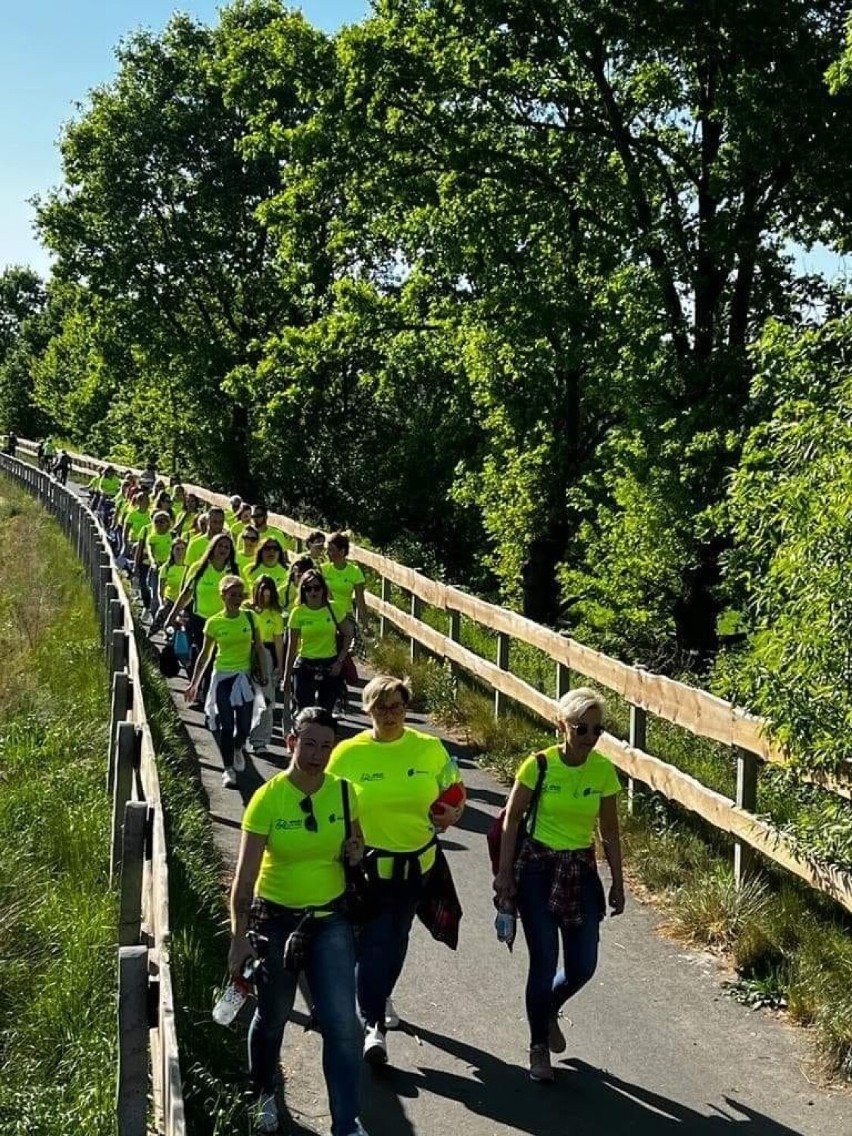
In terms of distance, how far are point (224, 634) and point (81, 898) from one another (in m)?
3.40

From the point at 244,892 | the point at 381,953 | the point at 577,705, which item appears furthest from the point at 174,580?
the point at 244,892

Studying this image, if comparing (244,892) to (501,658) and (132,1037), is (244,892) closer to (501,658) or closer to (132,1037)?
(132,1037)

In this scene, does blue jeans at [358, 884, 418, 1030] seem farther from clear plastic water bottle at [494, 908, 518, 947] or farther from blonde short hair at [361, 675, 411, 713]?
blonde short hair at [361, 675, 411, 713]

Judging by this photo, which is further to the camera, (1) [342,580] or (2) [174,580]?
(2) [174,580]

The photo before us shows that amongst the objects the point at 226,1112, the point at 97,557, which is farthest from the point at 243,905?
the point at 97,557

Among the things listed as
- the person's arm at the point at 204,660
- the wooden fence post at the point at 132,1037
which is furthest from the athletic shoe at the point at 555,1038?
the person's arm at the point at 204,660

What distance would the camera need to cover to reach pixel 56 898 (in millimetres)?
6945

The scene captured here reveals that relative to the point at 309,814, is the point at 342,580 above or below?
above

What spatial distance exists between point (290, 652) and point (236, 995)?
5.75 m

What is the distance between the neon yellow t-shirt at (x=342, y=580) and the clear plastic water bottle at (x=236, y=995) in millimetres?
6466

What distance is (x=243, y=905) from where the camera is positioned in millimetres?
4953

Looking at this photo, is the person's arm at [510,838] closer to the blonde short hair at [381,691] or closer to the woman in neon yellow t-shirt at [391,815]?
the woman in neon yellow t-shirt at [391,815]

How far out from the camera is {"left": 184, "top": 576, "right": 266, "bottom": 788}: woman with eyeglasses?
9.99 meters

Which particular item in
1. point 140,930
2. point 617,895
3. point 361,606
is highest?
point 361,606
